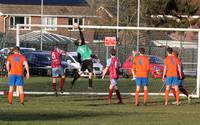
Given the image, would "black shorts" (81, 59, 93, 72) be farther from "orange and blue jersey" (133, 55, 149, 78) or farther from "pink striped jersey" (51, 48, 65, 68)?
"orange and blue jersey" (133, 55, 149, 78)

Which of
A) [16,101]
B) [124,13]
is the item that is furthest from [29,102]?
[124,13]

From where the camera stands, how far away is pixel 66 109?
2264 cm

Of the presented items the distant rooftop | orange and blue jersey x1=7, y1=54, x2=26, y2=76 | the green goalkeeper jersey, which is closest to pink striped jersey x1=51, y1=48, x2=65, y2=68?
the green goalkeeper jersey

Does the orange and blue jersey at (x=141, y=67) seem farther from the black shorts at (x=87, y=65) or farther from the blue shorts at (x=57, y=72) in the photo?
the blue shorts at (x=57, y=72)

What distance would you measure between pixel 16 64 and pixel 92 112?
13.6 feet

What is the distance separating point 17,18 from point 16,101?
57.4 m

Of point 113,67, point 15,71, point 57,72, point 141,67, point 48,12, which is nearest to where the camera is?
point 15,71

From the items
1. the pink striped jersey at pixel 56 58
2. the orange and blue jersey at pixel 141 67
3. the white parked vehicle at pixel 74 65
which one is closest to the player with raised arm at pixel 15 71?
the orange and blue jersey at pixel 141 67

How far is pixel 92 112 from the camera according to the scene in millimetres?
21797

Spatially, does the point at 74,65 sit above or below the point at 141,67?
below

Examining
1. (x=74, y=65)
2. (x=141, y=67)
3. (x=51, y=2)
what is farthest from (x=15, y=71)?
(x=51, y=2)

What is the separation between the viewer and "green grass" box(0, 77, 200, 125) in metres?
18.7

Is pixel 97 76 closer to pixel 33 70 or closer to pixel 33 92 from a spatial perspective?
pixel 33 70

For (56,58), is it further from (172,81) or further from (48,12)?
(48,12)
